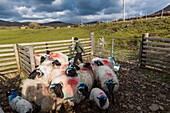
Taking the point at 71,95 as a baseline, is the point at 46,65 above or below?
above

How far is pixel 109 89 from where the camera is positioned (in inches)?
200

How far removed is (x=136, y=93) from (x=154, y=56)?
3511 millimetres

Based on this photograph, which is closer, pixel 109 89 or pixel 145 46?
pixel 109 89

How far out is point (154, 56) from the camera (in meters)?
8.59

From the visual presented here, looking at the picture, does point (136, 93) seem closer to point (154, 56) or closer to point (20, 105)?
point (154, 56)

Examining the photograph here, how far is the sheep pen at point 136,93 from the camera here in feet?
16.6

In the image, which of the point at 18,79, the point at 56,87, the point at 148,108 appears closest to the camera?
the point at 56,87

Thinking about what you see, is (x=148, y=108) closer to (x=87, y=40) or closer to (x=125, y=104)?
(x=125, y=104)

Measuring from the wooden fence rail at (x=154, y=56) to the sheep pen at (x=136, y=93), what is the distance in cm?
44

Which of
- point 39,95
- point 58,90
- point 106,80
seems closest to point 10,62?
point 39,95

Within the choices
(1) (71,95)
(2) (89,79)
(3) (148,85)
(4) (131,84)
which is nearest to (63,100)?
(1) (71,95)

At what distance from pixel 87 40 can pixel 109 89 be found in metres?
8.05

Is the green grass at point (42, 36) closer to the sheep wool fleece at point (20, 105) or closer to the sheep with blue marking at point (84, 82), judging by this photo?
the sheep with blue marking at point (84, 82)

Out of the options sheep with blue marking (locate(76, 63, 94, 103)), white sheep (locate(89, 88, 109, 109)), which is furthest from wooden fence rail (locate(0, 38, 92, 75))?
white sheep (locate(89, 88, 109, 109))
